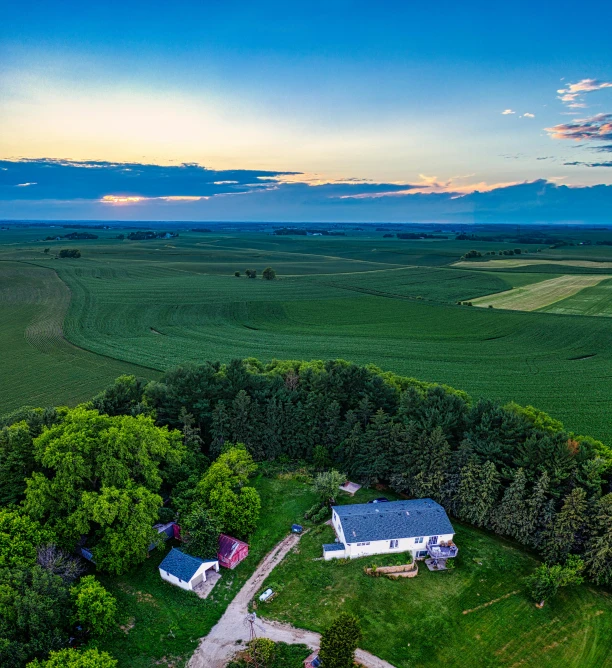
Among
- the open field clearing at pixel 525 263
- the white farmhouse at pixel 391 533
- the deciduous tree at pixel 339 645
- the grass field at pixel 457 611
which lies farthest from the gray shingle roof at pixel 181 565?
the open field clearing at pixel 525 263

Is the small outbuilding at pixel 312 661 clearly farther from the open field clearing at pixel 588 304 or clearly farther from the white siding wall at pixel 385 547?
the open field clearing at pixel 588 304

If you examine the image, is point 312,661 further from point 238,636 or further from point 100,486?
point 100,486

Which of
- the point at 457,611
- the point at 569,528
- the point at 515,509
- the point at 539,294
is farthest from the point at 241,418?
the point at 539,294

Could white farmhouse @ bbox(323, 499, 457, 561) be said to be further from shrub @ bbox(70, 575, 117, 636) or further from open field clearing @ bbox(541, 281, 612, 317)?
open field clearing @ bbox(541, 281, 612, 317)

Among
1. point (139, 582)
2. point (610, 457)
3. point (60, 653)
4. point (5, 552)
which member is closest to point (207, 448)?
point (139, 582)

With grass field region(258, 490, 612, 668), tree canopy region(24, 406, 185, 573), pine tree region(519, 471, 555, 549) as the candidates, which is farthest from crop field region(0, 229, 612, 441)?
tree canopy region(24, 406, 185, 573)
